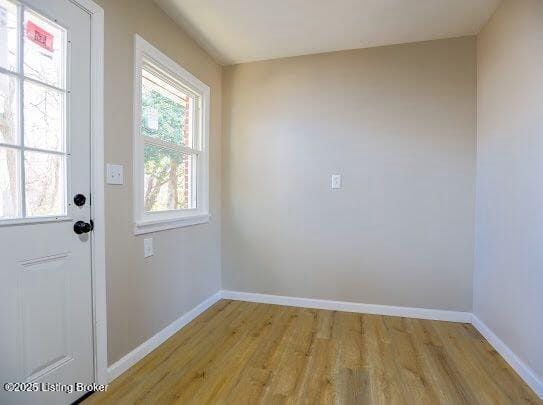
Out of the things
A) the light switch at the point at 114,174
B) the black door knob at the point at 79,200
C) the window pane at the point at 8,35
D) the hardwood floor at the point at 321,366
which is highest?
the window pane at the point at 8,35

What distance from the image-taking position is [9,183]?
48.4 inches

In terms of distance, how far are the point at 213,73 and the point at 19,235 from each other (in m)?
2.23

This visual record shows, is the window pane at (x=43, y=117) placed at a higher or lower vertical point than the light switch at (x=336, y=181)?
higher

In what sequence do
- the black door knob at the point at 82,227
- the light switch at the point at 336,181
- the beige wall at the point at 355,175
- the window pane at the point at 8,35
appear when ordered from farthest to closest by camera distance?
the light switch at the point at 336,181 → the beige wall at the point at 355,175 → the black door knob at the point at 82,227 → the window pane at the point at 8,35

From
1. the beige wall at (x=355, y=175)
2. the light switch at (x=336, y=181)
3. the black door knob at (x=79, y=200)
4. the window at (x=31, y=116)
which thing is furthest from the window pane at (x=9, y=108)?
the light switch at (x=336, y=181)

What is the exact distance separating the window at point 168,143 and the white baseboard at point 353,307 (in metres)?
0.93

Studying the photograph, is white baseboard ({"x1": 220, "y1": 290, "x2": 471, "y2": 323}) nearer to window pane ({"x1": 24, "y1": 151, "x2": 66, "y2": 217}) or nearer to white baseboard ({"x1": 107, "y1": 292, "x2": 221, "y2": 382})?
white baseboard ({"x1": 107, "y1": 292, "x2": 221, "y2": 382})

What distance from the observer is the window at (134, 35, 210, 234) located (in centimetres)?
198

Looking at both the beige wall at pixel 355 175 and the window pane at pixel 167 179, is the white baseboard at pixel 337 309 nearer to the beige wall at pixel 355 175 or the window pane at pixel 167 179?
the beige wall at pixel 355 175

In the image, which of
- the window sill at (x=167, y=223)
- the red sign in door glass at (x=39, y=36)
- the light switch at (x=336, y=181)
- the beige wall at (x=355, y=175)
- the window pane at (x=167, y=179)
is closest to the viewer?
the red sign in door glass at (x=39, y=36)

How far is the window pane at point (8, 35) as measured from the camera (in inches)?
47.1

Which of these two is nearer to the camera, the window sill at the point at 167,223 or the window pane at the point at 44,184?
the window pane at the point at 44,184

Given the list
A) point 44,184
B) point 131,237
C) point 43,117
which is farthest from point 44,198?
point 131,237

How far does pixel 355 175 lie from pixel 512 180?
1137mm
